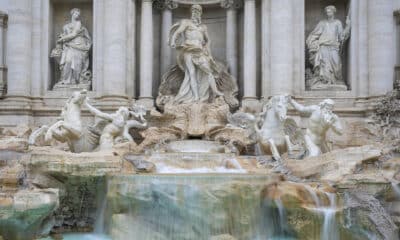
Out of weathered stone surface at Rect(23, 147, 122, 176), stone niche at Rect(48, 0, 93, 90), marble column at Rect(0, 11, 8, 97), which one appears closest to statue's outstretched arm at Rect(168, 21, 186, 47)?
stone niche at Rect(48, 0, 93, 90)

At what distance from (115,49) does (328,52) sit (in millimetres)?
6657

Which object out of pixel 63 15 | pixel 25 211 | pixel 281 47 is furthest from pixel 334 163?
pixel 63 15

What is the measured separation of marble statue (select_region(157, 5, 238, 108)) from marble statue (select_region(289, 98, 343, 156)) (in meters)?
3.96

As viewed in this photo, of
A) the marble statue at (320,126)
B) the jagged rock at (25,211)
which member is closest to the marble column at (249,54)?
the marble statue at (320,126)

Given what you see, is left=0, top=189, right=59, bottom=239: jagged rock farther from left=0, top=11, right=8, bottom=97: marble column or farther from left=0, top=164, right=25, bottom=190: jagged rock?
left=0, top=11, right=8, bottom=97: marble column

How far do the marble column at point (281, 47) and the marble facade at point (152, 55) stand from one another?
0.03 m

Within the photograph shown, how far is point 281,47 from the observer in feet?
57.9

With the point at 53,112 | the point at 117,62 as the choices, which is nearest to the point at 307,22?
the point at 117,62

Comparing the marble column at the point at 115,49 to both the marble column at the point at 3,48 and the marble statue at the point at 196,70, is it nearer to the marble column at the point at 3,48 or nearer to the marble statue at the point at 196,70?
the marble statue at the point at 196,70

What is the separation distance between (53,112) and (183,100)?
410 cm

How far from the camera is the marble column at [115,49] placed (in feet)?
58.4

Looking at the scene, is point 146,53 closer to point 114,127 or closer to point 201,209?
point 114,127

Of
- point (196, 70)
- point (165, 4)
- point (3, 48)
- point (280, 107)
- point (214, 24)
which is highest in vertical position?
point (165, 4)

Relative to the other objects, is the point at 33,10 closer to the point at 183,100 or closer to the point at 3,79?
the point at 3,79
